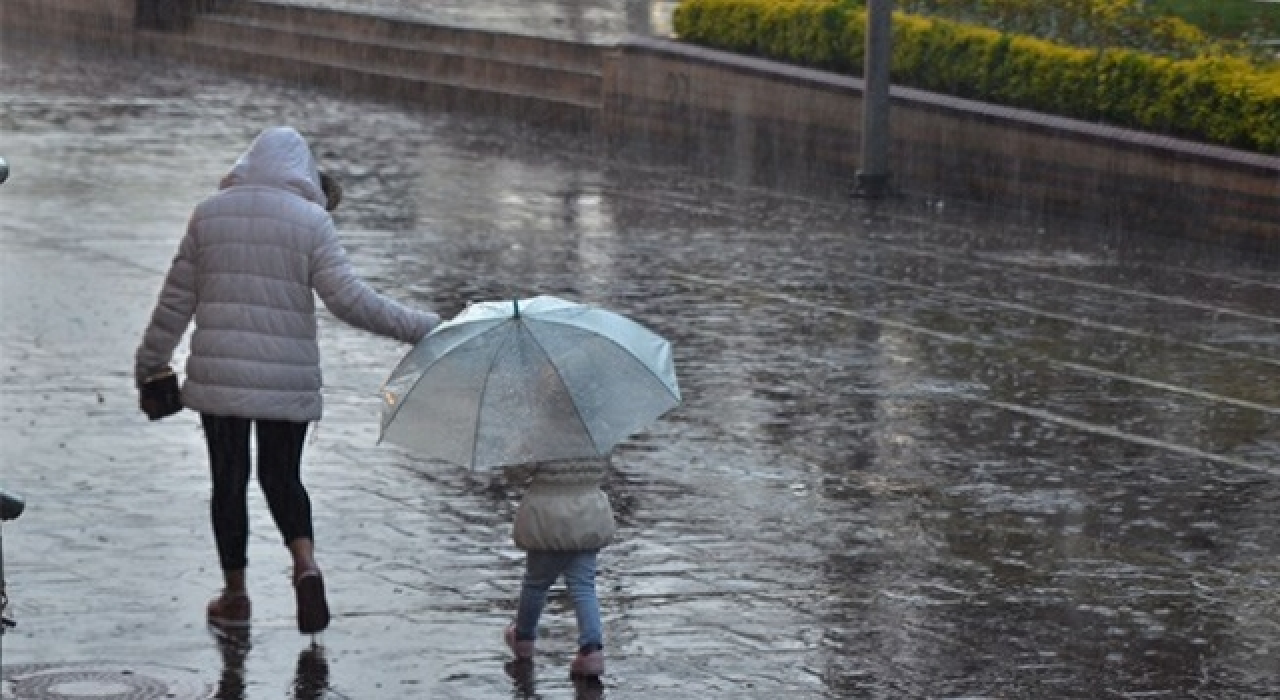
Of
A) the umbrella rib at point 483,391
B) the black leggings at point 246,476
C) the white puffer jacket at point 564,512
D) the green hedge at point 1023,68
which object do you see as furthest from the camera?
the green hedge at point 1023,68

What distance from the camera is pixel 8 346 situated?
1391 cm

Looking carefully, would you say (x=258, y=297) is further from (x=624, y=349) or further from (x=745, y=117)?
(x=745, y=117)

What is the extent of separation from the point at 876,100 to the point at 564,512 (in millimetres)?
12603

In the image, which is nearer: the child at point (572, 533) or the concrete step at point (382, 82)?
the child at point (572, 533)

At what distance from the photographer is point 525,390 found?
27.2 feet

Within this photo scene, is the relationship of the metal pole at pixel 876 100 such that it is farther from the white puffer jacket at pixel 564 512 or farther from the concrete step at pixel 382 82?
the white puffer jacket at pixel 564 512

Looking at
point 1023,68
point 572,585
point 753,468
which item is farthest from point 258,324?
point 1023,68

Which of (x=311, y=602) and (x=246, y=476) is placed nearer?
(x=311, y=602)

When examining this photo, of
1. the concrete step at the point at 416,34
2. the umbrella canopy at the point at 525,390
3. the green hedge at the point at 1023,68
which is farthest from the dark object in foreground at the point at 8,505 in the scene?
the concrete step at the point at 416,34

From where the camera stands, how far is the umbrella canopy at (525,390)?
8250 mm

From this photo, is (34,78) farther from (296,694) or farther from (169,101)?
(296,694)

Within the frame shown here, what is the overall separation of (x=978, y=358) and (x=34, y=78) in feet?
48.8

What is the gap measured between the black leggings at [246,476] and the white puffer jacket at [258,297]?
3.8 inches

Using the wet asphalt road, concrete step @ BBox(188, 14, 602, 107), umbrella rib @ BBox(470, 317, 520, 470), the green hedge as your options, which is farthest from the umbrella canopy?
concrete step @ BBox(188, 14, 602, 107)
